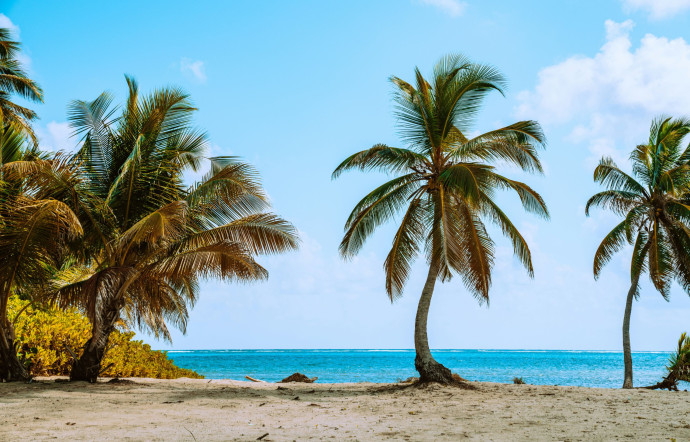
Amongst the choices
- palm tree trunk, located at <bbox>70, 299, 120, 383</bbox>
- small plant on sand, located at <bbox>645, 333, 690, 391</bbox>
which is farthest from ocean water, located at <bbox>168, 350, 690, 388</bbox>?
palm tree trunk, located at <bbox>70, 299, 120, 383</bbox>

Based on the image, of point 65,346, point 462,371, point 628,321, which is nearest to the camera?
point 65,346

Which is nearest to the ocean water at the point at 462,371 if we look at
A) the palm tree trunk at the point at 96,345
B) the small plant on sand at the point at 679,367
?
the small plant on sand at the point at 679,367

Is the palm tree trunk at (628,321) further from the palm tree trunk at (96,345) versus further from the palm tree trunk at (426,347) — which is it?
the palm tree trunk at (96,345)

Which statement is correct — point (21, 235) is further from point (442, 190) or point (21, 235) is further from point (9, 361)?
point (442, 190)

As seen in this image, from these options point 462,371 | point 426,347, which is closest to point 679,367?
point 426,347

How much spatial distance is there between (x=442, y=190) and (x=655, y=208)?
8.19m

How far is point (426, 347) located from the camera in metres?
12.4

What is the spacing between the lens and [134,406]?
9.20 meters

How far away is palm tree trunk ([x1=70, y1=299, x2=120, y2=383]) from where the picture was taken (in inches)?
458

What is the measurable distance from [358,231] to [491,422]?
6482 mm

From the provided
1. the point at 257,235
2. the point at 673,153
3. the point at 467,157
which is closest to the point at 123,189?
the point at 257,235

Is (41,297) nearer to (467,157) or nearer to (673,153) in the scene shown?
(467,157)

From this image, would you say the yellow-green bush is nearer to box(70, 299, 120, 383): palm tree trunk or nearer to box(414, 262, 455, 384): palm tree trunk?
box(70, 299, 120, 383): palm tree trunk

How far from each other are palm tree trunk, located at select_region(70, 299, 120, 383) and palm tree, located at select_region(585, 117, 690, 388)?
559 inches
